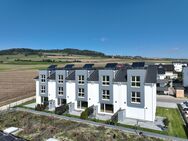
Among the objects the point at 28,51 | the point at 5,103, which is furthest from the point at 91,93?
the point at 28,51

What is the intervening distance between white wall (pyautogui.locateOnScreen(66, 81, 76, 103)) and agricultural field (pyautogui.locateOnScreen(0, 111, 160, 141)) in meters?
5.87

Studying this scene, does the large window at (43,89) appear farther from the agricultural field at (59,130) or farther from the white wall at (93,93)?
the white wall at (93,93)

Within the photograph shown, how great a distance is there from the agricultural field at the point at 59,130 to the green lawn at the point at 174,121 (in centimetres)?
361

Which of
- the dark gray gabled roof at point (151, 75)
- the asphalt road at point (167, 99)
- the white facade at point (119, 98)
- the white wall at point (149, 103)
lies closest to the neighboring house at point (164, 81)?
the asphalt road at point (167, 99)

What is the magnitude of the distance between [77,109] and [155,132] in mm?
13863

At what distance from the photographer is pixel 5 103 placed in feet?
122

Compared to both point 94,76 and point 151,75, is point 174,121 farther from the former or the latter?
point 94,76

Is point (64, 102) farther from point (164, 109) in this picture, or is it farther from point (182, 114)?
point (182, 114)

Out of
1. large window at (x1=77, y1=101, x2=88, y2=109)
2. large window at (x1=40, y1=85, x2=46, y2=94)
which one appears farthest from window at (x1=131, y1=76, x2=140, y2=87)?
large window at (x1=40, y1=85, x2=46, y2=94)

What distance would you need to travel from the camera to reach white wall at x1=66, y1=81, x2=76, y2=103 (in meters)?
31.0

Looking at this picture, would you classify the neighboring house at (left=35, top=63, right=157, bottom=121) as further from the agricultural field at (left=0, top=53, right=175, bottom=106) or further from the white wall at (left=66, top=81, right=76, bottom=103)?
the agricultural field at (left=0, top=53, right=175, bottom=106)

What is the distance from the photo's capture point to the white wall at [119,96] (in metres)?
26.6

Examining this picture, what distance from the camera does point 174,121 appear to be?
2420 centimetres

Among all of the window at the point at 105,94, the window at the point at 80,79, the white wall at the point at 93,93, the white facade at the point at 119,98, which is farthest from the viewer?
the window at the point at 80,79
